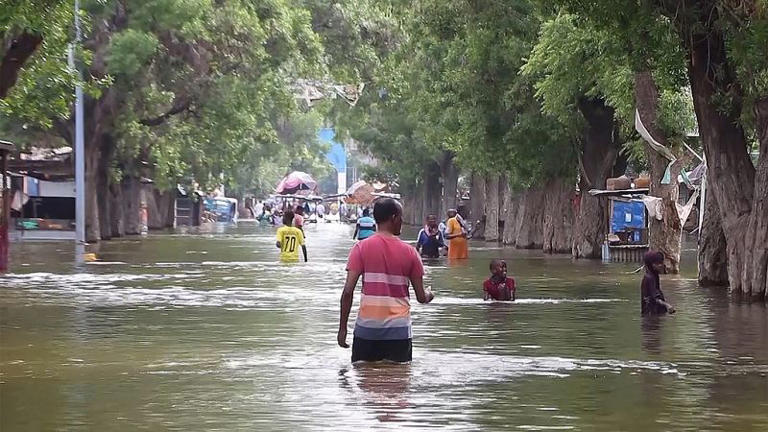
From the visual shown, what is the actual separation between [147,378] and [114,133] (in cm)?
3888

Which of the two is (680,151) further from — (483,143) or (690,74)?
(483,143)

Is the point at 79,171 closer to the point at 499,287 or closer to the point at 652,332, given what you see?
the point at 499,287

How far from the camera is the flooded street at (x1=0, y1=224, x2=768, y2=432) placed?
1003 centimetres

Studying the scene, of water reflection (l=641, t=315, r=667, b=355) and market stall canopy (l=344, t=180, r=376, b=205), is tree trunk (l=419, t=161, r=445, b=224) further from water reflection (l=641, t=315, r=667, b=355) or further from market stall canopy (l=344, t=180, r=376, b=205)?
water reflection (l=641, t=315, r=667, b=355)

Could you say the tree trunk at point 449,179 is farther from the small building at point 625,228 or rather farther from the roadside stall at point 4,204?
the roadside stall at point 4,204

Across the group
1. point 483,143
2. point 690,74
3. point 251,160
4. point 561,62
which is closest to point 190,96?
point 483,143

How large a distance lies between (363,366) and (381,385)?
3.02 ft

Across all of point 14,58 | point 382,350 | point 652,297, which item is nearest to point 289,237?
point 14,58

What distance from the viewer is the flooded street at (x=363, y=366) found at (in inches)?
395

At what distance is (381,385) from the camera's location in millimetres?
11398

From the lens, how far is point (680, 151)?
30.3m

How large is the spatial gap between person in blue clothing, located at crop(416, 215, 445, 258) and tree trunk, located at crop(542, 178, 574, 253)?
7593 millimetres

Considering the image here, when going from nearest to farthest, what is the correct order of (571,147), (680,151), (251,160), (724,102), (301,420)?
(301,420) < (724,102) < (680,151) < (571,147) < (251,160)

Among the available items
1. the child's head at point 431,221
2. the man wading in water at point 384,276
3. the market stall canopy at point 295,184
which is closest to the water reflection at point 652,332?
the man wading in water at point 384,276
